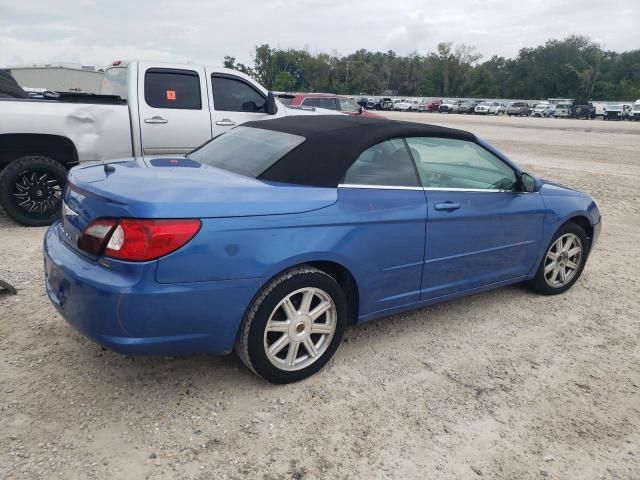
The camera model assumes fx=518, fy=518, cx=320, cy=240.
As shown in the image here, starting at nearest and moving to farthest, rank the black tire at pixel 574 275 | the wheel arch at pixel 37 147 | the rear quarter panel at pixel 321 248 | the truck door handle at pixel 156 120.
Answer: the rear quarter panel at pixel 321 248 → the black tire at pixel 574 275 → the wheel arch at pixel 37 147 → the truck door handle at pixel 156 120

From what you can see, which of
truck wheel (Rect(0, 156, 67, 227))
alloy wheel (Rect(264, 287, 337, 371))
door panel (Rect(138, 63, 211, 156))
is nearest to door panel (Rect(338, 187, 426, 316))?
alloy wheel (Rect(264, 287, 337, 371))

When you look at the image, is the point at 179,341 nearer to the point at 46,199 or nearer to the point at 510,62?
the point at 46,199

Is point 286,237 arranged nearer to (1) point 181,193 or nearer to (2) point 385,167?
→ (1) point 181,193

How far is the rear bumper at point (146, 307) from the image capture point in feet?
8.16

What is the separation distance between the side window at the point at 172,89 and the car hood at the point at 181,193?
378cm

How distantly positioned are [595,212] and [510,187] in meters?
1.31

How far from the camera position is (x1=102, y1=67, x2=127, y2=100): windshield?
23.5 feet

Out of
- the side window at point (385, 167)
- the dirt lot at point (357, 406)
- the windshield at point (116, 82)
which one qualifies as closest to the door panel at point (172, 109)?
the windshield at point (116, 82)

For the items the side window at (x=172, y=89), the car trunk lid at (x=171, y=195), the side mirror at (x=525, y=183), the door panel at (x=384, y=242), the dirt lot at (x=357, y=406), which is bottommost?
the dirt lot at (x=357, y=406)

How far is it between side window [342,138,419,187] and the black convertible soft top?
0.04 m

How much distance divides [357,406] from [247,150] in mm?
1843

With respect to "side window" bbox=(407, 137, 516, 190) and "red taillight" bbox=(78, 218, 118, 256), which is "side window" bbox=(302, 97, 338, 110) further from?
"red taillight" bbox=(78, 218, 118, 256)

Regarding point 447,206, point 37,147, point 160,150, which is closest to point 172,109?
point 160,150

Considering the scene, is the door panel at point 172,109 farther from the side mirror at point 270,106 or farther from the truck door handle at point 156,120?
the side mirror at point 270,106
